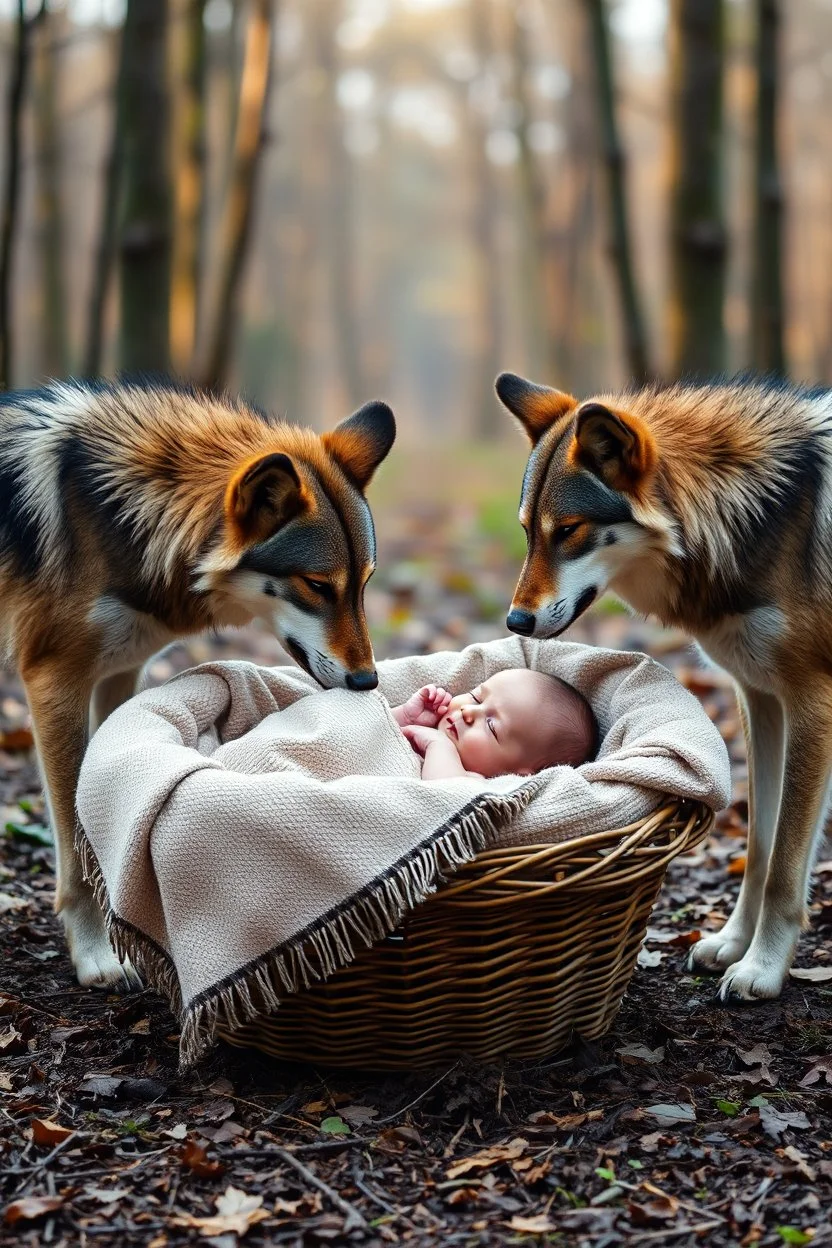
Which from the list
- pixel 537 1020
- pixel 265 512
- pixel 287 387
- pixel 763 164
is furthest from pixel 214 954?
pixel 287 387

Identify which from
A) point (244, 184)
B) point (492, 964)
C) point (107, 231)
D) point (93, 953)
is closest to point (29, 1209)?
point (492, 964)

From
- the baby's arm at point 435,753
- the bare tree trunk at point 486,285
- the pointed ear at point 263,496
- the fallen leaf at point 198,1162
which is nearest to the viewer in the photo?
the fallen leaf at point 198,1162

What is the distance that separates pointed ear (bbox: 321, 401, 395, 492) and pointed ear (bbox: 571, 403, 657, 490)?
0.81 meters

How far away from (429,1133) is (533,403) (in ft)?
8.50

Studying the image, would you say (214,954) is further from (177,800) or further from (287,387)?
(287,387)

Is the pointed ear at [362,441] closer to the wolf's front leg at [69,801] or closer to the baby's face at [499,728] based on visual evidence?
the baby's face at [499,728]

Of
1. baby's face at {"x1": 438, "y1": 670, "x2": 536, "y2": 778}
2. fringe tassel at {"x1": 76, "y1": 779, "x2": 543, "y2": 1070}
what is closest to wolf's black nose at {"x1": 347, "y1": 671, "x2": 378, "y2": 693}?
baby's face at {"x1": 438, "y1": 670, "x2": 536, "y2": 778}

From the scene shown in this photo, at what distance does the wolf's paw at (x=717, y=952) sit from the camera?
14.8 ft

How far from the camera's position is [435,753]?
4.34 m

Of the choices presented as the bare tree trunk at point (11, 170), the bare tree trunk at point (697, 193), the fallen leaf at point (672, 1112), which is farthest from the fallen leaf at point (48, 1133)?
the bare tree trunk at point (697, 193)

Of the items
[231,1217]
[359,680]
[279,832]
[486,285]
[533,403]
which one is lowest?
[231,1217]

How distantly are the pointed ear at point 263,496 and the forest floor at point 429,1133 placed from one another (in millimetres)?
1654

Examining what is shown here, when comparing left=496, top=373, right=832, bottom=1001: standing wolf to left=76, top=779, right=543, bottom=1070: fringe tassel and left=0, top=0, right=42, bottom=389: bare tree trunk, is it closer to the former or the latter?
left=76, top=779, right=543, bottom=1070: fringe tassel

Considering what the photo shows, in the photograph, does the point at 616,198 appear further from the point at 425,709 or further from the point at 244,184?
the point at 425,709
